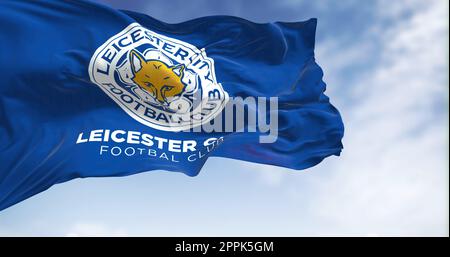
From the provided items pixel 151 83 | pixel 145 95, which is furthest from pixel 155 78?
pixel 145 95

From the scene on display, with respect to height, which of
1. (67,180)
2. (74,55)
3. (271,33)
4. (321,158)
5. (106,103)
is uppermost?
(271,33)

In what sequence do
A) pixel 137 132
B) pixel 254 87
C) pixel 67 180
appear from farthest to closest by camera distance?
pixel 254 87, pixel 137 132, pixel 67 180

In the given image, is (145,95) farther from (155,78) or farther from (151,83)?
(155,78)

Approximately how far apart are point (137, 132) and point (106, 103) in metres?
0.86

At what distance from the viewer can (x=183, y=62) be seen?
13.4m

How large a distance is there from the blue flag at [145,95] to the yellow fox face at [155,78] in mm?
20

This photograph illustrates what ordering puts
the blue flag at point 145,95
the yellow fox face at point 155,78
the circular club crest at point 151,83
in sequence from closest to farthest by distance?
the blue flag at point 145,95
the circular club crest at point 151,83
the yellow fox face at point 155,78

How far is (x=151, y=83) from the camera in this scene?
13.1m

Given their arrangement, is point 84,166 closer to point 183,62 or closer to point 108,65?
point 108,65

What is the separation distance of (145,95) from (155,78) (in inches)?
15.7

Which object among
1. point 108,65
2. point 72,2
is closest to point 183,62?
point 108,65

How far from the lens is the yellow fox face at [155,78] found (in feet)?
42.9

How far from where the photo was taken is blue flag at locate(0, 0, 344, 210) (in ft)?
39.7

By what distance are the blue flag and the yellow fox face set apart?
0.07 ft
